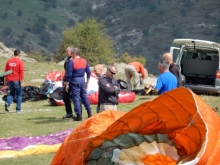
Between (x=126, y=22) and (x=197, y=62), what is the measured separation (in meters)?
119

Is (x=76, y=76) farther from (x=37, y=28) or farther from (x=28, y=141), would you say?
(x=37, y=28)

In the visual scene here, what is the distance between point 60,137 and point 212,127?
4426 millimetres

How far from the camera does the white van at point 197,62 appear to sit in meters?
17.6

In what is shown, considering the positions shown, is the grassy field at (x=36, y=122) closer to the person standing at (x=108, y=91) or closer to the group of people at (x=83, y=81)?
the group of people at (x=83, y=81)

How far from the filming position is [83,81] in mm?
12031

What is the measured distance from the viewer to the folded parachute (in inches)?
249

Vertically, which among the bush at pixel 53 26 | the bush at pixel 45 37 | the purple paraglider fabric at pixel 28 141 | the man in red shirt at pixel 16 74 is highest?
the man in red shirt at pixel 16 74

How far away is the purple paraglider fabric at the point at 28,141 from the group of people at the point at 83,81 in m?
0.92

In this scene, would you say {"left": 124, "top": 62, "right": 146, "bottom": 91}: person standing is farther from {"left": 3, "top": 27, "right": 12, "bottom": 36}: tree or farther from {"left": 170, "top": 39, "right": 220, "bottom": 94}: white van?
{"left": 3, "top": 27, "right": 12, "bottom": 36}: tree

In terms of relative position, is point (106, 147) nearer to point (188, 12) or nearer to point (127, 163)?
point (127, 163)

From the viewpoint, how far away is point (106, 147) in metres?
6.93

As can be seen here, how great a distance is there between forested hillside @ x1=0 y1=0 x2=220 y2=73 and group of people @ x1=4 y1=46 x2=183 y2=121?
301 ft

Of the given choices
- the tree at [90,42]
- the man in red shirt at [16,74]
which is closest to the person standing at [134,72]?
the man in red shirt at [16,74]

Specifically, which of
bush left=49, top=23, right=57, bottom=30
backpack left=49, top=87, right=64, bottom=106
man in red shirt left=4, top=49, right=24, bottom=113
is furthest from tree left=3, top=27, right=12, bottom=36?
man in red shirt left=4, top=49, right=24, bottom=113
